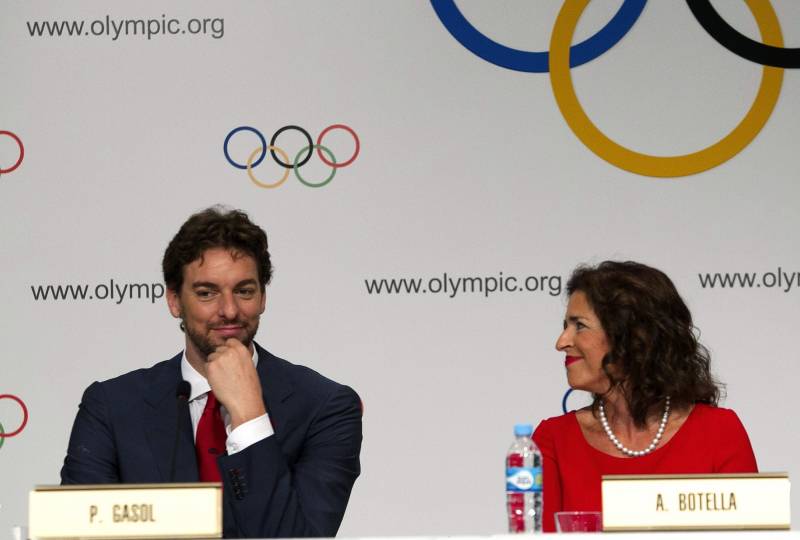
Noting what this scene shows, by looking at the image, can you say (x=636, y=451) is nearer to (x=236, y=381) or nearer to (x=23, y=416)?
(x=236, y=381)

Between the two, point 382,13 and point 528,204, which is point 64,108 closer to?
point 382,13

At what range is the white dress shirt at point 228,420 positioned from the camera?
107 inches

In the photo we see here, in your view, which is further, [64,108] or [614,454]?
[64,108]

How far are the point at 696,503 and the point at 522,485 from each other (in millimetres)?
416

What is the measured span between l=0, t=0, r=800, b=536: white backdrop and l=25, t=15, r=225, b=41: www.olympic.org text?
0.05 ft

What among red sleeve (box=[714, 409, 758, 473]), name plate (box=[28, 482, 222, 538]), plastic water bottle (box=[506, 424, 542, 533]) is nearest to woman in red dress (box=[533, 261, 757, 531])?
red sleeve (box=[714, 409, 758, 473])

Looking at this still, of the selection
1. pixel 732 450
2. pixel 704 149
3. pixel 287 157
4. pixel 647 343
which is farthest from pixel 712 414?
pixel 287 157

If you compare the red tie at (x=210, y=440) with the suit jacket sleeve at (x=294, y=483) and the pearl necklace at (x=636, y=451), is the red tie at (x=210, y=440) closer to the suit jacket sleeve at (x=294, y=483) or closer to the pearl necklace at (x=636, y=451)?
the suit jacket sleeve at (x=294, y=483)

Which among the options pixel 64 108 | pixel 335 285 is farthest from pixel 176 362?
pixel 64 108

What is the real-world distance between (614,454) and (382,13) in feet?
5.61

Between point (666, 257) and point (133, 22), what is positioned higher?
point (133, 22)

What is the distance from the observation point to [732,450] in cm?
306

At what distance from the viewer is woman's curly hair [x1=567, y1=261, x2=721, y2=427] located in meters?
3.15

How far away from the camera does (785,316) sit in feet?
13.2
